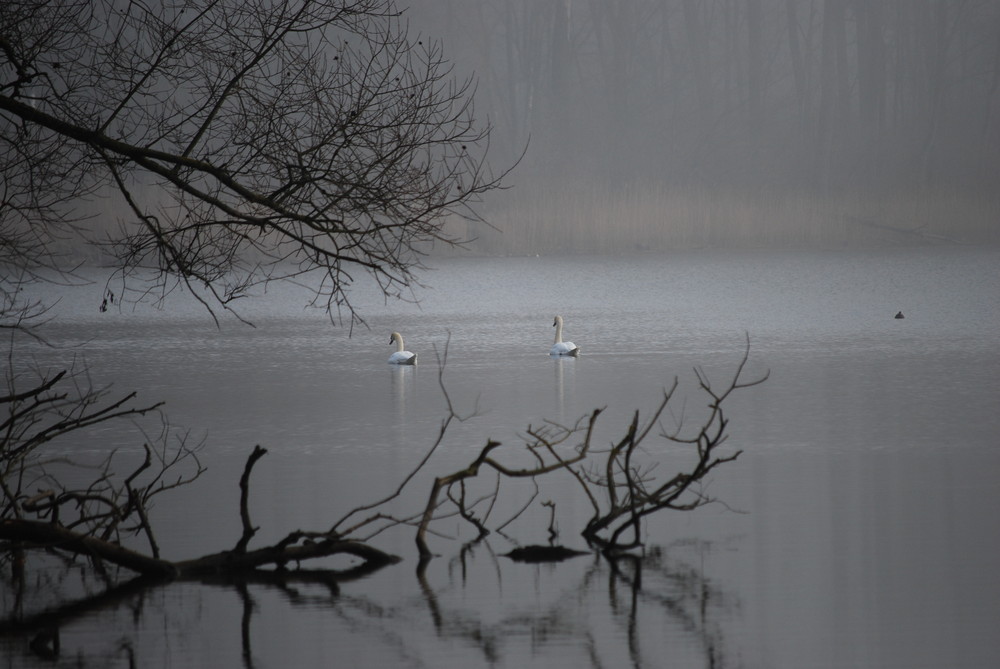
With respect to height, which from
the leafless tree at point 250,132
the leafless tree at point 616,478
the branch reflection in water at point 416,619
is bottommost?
the branch reflection in water at point 416,619

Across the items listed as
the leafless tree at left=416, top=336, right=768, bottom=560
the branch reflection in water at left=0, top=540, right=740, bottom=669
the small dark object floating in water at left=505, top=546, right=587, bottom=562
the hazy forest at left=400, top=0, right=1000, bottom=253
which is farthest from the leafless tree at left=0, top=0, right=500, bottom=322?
the hazy forest at left=400, top=0, right=1000, bottom=253

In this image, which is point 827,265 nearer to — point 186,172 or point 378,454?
point 378,454

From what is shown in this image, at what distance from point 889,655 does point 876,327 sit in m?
15.8

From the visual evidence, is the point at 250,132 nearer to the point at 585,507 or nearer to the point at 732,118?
the point at 585,507

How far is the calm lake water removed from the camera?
18.5ft

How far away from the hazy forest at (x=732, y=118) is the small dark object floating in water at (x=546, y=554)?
119ft

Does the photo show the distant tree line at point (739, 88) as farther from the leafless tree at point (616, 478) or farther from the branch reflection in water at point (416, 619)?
the branch reflection in water at point (416, 619)

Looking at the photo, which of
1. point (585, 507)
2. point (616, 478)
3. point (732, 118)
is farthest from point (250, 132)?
point (732, 118)

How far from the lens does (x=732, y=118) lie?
55.7 m

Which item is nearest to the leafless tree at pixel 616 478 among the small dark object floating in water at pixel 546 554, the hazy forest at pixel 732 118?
the small dark object floating in water at pixel 546 554

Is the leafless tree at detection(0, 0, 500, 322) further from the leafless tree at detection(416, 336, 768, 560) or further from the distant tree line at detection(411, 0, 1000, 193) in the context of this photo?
the distant tree line at detection(411, 0, 1000, 193)

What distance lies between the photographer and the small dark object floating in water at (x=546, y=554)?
681 centimetres

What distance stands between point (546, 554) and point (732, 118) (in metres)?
50.8

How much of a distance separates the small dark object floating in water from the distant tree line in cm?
4460
